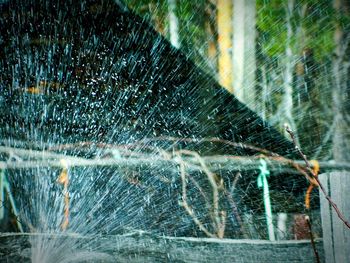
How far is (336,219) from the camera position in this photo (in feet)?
7.40

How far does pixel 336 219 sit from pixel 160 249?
1.23 meters

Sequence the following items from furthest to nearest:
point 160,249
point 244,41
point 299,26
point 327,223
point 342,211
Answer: point 299,26
point 244,41
point 160,249
point 327,223
point 342,211

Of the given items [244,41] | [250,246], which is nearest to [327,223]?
[250,246]

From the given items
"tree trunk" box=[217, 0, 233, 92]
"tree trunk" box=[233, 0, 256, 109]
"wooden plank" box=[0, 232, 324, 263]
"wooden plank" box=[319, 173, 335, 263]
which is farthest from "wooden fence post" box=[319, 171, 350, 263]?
"tree trunk" box=[217, 0, 233, 92]

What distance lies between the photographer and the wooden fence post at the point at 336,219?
2201mm

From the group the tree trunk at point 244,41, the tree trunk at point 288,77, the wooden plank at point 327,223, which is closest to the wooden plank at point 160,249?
the wooden plank at point 327,223

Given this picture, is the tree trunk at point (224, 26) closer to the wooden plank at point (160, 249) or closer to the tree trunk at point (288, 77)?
the tree trunk at point (288, 77)

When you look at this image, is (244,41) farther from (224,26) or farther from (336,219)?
(336,219)

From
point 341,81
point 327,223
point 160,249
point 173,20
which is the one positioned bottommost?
point 160,249

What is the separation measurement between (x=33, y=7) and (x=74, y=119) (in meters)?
1.98

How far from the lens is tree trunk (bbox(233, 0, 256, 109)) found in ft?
25.7

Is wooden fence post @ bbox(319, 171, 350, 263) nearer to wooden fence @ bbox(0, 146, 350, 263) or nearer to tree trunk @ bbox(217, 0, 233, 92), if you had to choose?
wooden fence @ bbox(0, 146, 350, 263)

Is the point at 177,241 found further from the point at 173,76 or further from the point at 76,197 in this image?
the point at 173,76

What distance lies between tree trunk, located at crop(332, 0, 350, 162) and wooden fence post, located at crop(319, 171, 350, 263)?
6295mm
